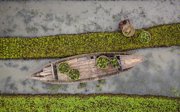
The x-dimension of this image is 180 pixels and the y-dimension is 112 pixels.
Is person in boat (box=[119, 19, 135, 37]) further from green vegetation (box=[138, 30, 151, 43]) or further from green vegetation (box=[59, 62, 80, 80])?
green vegetation (box=[59, 62, 80, 80])

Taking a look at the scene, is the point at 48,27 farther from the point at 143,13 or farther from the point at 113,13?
the point at 143,13

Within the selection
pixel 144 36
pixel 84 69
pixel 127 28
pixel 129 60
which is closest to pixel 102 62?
pixel 84 69

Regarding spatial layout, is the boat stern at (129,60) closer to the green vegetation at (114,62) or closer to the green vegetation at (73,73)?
the green vegetation at (114,62)

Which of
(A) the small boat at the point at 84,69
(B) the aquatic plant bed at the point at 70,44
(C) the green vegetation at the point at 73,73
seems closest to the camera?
(C) the green vegetation at the point at 73,73

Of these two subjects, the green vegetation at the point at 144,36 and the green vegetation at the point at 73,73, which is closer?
the green vegetation at the point at 73,73

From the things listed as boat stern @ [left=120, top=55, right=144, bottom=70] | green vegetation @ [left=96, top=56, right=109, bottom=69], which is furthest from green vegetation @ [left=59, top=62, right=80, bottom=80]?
boat stern @ [left=120, top=55, right=144, bottom=70]

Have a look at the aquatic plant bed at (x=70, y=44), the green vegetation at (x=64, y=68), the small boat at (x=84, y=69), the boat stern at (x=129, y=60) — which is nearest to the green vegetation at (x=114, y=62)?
the small boat at (x=84, y=69)

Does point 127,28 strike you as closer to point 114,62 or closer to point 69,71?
point 114,62
